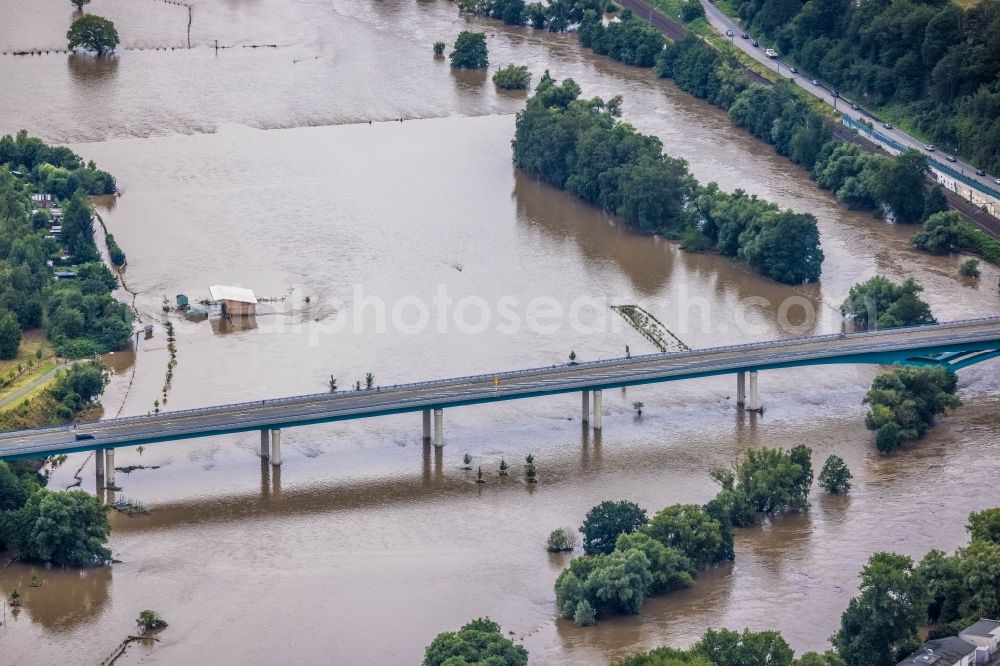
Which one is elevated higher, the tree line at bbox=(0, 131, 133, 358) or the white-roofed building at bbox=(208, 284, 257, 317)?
the tree line at bbox=(0, 131, 133, 358)

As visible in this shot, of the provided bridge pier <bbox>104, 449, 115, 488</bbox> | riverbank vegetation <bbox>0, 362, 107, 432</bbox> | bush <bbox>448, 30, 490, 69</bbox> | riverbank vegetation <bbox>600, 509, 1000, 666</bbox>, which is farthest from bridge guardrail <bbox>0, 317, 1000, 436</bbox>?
bush <bbox>448, 30, 490, 69</bbox>

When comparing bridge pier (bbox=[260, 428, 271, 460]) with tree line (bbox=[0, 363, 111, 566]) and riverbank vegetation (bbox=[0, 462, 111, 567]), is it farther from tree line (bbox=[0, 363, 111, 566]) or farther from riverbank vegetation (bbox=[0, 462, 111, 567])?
riverbank vegetation (bbox=[0, 462, 111, 567])

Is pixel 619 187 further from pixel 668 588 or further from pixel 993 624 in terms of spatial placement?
pixel 993 624

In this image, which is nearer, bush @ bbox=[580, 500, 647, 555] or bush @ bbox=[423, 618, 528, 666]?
bush @ bbox=[423, 618, 528, 666]

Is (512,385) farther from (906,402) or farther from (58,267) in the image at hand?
(58,267)

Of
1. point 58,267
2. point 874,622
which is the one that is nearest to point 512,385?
point 874,622

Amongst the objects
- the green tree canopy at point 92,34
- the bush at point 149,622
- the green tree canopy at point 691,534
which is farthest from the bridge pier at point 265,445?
the green tree canopy at point 92,34
